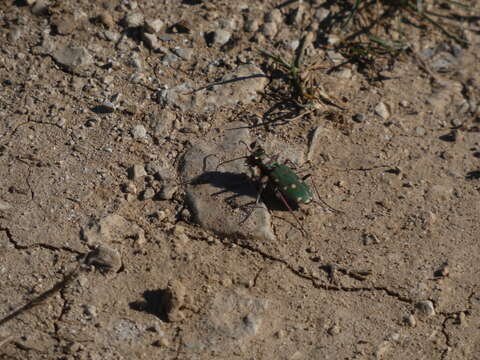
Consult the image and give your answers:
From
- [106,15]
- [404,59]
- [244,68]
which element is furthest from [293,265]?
[106,15]

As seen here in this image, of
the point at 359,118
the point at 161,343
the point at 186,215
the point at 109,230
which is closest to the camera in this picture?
the point at 161,343

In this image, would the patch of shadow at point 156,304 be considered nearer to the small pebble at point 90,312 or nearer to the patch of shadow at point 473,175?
the small pebble at point 90,312

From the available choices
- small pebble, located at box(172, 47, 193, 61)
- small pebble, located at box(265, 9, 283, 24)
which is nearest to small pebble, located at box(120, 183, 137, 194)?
small pebble, located at box(172, 47, 193, 61)

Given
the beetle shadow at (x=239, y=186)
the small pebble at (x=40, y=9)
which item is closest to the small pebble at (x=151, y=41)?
the small pebble at (x=40, y=9)

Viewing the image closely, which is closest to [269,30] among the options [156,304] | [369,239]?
[369,239]

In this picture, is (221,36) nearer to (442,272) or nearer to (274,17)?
(274,17)

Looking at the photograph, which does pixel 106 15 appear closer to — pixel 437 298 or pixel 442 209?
pixel 442 209
